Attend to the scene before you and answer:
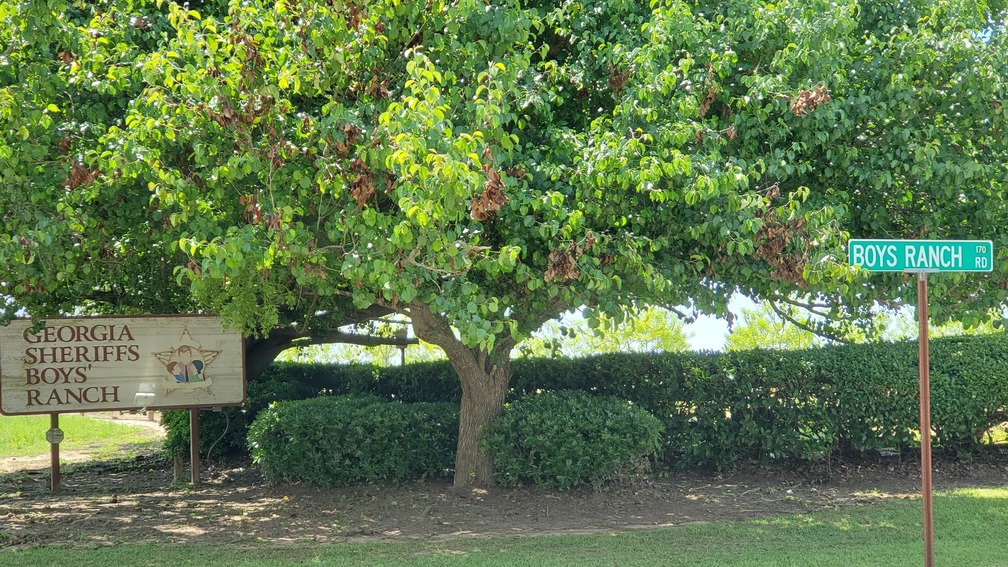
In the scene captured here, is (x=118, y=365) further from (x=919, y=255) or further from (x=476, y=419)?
(x=919, y=255)

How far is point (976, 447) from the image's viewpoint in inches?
442

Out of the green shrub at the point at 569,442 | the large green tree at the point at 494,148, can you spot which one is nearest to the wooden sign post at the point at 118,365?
the large green tree at the point at 494,148

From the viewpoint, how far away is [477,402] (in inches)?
392

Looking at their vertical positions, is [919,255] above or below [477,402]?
above

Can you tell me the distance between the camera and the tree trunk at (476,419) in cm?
991

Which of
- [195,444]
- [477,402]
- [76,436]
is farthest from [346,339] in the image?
[76,436]

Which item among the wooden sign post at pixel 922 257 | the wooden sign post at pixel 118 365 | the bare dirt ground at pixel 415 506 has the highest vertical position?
the wooden sign post at pixel 922 257

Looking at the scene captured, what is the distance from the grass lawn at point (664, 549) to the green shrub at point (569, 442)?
4.26 ft

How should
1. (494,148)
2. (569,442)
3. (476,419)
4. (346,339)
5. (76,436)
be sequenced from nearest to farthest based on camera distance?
1. (494,148)
2. (569,442)
3. (476,419)
4. (346,339)
5. (76,436)

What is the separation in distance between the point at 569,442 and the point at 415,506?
5.72 ft

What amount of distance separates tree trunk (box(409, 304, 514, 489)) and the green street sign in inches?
193

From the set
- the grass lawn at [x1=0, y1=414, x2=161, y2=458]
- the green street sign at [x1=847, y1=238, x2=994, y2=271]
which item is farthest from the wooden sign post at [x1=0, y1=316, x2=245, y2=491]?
the green street sign at [x1=847, y1=238, x2=994, y2=271]

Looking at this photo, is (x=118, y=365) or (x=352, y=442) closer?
(x=352, y=442)

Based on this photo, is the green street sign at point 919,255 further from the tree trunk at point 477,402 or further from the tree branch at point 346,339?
the tree branch at point 346,339
